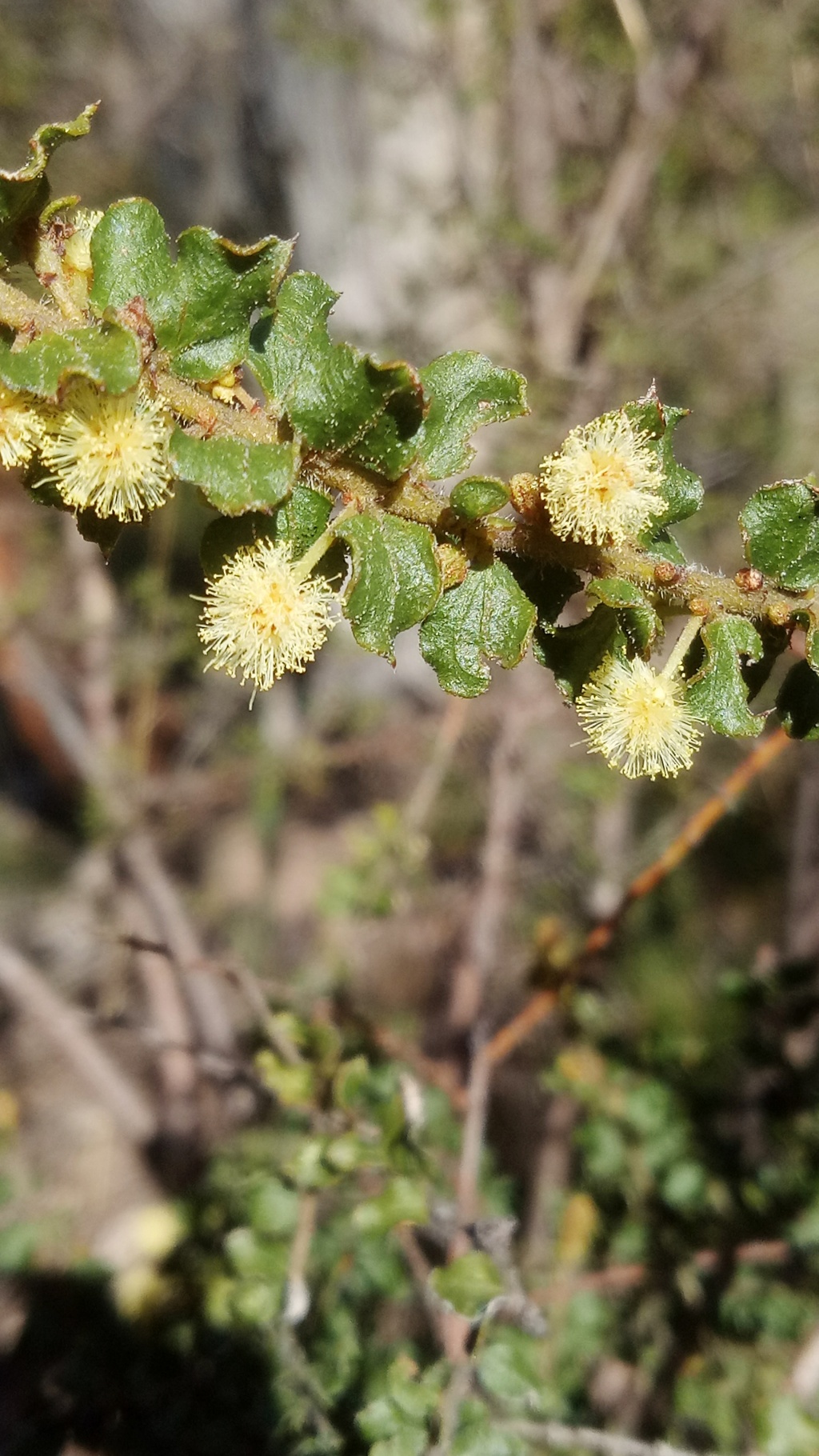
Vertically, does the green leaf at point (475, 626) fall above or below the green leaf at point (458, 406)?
below

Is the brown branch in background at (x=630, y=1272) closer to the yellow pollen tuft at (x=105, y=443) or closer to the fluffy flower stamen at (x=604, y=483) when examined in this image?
the fluffy flower stamen at (x=604, y=483)

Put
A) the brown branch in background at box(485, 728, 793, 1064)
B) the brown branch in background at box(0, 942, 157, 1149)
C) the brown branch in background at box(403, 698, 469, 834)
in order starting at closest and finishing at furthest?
1. the brown branch in background at box(485, 728, 793, 1064)
2. the brown branch in background at box(0, 942, 157, 1149)
3. the brown branch in background at box(403, 698, 469, 834)

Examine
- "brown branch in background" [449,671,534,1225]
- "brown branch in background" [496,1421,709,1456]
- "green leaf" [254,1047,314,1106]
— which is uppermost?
"brown branch in background" [449,671,534,1225]

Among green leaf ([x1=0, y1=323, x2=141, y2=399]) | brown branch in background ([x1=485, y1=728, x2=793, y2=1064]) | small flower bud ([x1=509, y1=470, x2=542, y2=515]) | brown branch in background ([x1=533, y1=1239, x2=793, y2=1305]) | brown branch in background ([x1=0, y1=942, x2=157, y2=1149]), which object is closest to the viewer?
green leaf ([x1=0, y1=323, x2=141, y2=399])

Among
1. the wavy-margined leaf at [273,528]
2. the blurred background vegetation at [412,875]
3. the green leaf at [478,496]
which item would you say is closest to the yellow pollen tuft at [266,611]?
the wavy-margined leaf at [273,528]

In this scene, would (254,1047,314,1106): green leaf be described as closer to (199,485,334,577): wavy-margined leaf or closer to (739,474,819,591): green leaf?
A: (199,485,334,577): wavy-margined leaf

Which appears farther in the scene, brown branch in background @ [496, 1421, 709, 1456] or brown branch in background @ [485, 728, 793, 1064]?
brown branch in background @ [485, 728, 793, 1064]

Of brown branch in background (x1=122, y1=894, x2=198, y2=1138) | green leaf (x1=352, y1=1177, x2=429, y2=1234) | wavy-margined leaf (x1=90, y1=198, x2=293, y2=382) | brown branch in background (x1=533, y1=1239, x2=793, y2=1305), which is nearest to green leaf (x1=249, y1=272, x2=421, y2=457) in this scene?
wavy-margined leaf (x1=90, y1=198, x2=293, y2=382)
